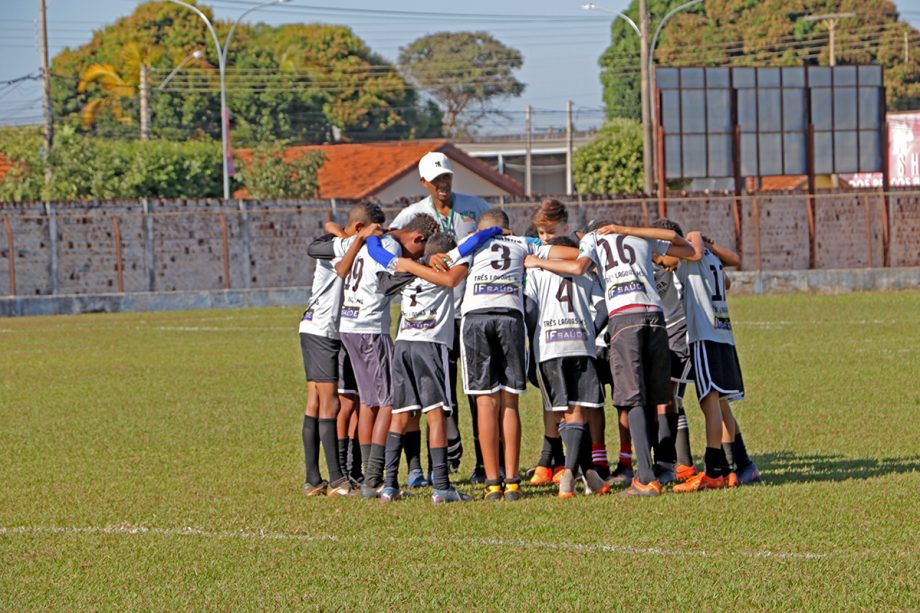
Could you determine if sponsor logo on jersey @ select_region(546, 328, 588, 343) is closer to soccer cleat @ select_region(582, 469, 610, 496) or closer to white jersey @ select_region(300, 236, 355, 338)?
soccer cleat @ select_region(582, 469, 610, 496)

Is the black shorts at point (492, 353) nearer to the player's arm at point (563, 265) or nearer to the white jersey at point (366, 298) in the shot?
Answer: the player's arm at point (563, 265)

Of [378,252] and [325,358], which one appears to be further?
[325,358]

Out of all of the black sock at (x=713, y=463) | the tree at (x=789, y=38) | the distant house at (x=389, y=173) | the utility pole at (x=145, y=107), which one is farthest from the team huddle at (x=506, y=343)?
the tree at (x=789, y=38)

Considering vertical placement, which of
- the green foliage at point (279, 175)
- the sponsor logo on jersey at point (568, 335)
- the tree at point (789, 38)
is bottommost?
the sponsor logo on jersey at point (568, 335)

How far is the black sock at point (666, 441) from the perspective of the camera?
996 cm

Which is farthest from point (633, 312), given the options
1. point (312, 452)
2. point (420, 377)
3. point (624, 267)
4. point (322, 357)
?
point (312, 452)

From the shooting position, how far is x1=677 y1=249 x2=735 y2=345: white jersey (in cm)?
951

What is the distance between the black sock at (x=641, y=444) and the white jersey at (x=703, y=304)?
69cm

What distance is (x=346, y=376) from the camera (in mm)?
9898

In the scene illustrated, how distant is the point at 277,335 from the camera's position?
25000 mm

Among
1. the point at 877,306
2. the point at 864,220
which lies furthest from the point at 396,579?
the point at 864,220

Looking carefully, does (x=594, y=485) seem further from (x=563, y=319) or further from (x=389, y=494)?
(x=389, y=494)

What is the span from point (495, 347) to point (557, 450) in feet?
4.15

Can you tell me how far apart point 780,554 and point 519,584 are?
4.51ft
